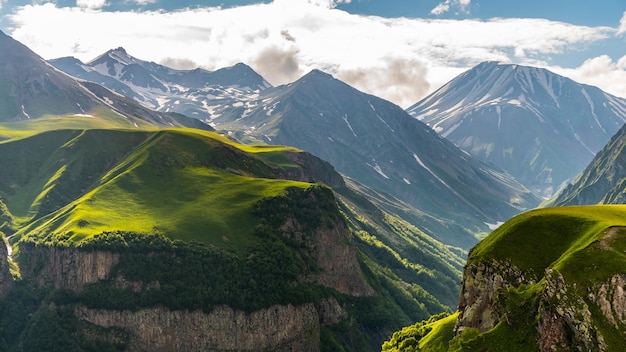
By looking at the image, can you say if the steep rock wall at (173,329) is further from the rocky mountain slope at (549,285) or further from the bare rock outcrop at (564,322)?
the bare rock outcrop at (564,322)

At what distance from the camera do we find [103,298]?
7761 inches

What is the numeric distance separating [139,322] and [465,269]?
5327 inches

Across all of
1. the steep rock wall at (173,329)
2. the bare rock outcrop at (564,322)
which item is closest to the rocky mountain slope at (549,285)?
the bare rock outcrop at (564,322)

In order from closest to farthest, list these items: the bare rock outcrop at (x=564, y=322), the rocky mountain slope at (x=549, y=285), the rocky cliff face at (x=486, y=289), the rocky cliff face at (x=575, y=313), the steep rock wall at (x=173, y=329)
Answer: the bare rock outcrop at (x=564, y=322), the rocky cliff face at (x=575, y=313), the rocky mountain slope at (x=549, y=285), the rocky cliff face at (x=486, y=289), the steep rock wall at (x=173, y=329)

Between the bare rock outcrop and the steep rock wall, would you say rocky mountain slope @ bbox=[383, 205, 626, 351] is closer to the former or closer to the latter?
the bare rock outcrop

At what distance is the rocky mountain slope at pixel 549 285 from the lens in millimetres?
74250

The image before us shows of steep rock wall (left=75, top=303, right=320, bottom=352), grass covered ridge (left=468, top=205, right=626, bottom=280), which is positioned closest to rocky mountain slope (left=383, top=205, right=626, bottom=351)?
grass covered ridge (left=468, top=205, right=626, bottom=280)

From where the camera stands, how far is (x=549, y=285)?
7788 cm

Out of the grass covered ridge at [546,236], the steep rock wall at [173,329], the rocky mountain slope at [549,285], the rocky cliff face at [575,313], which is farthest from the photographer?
the steep rock wall at [173,329]

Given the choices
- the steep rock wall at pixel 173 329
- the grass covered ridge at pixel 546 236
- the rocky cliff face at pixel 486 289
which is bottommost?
the steep rock wall at pixel 173 329

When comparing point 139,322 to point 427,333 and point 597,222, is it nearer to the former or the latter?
point 427,333

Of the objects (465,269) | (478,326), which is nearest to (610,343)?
(478,326)

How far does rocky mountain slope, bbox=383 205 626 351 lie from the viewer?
244 feet

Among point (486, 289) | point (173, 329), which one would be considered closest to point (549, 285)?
point (486, 289)
